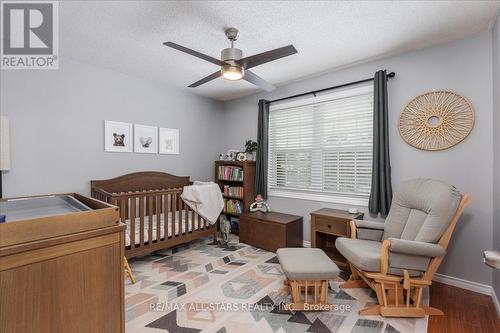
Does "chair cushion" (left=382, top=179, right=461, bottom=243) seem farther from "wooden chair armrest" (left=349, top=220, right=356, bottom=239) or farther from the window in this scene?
the window

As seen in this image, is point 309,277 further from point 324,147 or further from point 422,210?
point 324,147

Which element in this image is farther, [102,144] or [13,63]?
[102,144]

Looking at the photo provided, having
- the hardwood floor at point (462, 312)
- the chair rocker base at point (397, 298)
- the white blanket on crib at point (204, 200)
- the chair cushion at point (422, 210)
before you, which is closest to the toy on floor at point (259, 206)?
the white blanket on crib at point (204, 200)

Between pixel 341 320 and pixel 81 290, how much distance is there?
1.82 meters

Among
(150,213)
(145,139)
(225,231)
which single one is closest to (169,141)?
(145,139)

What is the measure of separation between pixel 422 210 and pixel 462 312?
860 mm

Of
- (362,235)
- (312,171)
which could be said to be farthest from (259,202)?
(362,235)

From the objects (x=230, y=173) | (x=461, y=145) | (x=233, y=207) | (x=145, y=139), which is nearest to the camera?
(x=461, y=145)

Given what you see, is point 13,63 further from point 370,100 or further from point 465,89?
point 465,89

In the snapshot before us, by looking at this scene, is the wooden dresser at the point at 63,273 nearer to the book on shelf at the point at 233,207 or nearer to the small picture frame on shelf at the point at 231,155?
the book on shelf at the point at 233,207

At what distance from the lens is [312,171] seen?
138 inches

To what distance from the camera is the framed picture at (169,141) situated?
12.6ft

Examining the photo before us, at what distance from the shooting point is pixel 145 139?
3.62 meters

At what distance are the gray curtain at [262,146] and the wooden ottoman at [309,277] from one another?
180 cm
